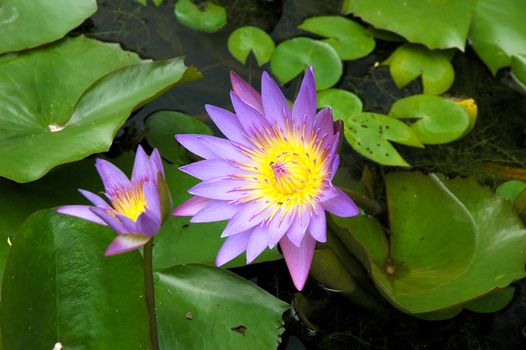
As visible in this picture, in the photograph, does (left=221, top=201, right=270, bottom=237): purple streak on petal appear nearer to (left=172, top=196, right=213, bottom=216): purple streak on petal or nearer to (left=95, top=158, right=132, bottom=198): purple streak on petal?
(left=172, top=196, right=213, bottom=216): purple streak on petal

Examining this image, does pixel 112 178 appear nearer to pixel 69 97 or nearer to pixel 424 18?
pixel 69 97

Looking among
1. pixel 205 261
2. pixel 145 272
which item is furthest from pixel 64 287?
pixel 205 261

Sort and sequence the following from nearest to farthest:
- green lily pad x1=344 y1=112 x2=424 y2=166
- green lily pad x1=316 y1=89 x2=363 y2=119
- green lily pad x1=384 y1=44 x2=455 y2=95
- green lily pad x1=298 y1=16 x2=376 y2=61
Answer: green lily pad x1=344 y1=112 x2=424 y2=166 → green lily pad x1=316 y1=89 x2=363 y2=119 → green lily pad x1=384 y1=44 x2=455 y2=95 → green lily pad x1=298 y1=16 x2=376 y2=61

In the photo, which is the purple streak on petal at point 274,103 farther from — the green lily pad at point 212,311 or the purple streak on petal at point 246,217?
the green lily pad at point 212,311

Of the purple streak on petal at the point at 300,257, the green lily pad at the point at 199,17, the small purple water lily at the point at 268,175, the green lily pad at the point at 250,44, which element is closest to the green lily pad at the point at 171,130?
the green lily pad at the point at 250,44

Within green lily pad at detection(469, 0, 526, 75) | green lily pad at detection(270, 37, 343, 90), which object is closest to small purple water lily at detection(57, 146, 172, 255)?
green lily pad at detection(270, 37, 343, 90)

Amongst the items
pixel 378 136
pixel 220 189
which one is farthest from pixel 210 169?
pixel 378 136

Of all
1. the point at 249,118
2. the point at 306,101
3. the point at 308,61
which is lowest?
the point at 308,61
